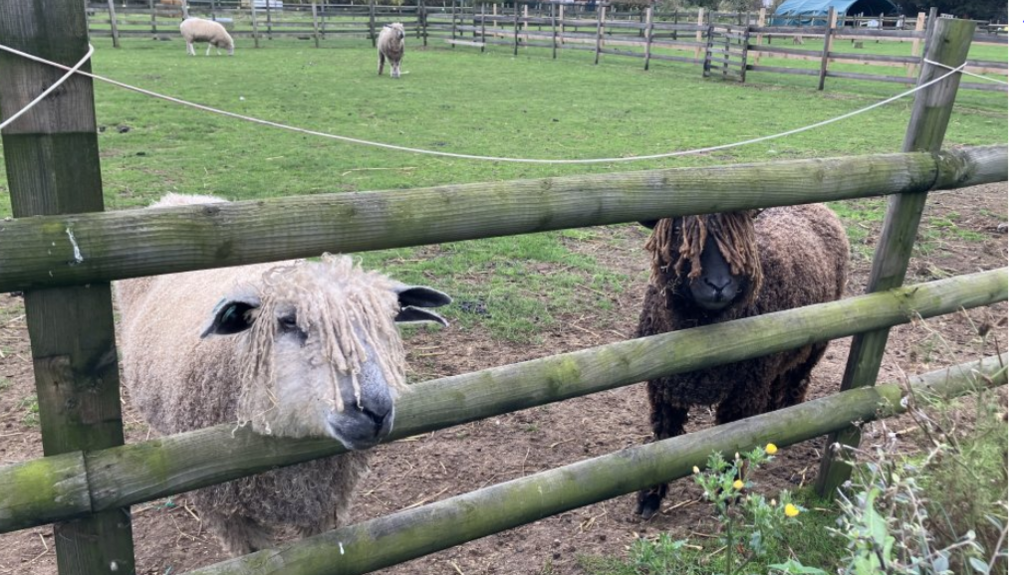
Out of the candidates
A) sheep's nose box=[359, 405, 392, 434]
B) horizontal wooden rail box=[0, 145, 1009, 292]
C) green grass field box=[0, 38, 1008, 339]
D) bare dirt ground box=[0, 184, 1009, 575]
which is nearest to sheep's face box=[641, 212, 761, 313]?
horizontal wooden rail box=[0, 145, 1009, 292]

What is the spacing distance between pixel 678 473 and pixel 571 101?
14.9 metres

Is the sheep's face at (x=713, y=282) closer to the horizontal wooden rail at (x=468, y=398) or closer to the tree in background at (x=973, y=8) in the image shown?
the horizontal wooden rail at (x=468, y=398)

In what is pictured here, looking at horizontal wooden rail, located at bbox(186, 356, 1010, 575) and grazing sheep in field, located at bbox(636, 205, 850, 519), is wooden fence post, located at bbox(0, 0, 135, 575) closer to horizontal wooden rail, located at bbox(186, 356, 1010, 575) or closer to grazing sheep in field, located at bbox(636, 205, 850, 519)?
horizontal wooden rail, located at bbox(186, 356, 1010, 575)

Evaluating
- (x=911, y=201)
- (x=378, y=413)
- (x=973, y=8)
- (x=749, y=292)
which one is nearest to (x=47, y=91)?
(x=378, y=413)

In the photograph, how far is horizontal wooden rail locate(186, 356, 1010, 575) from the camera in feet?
7.86

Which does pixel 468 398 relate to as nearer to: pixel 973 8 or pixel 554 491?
pixel 554 491

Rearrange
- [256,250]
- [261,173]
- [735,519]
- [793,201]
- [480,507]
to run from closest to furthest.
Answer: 1. [256,250]
2. [480,507]
3. [793,201]
4. [735,519]
5. [261,173]

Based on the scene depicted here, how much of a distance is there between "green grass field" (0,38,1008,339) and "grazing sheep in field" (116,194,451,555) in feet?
9.07

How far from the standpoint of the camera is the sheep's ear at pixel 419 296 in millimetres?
2586

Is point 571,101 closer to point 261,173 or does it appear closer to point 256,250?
point 261,173

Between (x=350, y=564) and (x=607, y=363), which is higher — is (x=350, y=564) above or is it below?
below

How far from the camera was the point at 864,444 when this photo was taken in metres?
3.82

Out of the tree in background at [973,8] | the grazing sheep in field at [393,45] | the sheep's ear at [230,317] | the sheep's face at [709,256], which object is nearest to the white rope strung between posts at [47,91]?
the sheep's ear at [230,317]
